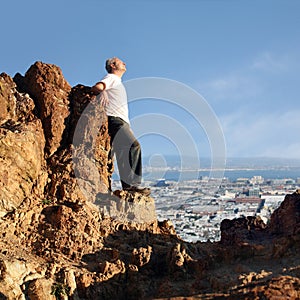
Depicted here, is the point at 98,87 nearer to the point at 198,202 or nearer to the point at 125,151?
the point at 125,151

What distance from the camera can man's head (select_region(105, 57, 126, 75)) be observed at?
414 inches

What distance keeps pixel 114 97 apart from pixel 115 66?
2.71ft

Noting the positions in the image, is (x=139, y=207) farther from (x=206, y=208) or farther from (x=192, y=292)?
(x=206, y=208)

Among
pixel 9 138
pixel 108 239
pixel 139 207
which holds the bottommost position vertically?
pixel 108 239

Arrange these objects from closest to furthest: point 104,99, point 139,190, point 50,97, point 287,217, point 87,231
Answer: point 87,231 < point 287,217 < point 50,97 < point 104,99 < point 139,190

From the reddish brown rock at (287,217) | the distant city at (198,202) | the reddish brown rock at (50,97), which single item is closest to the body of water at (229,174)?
the distant city at (198,202)

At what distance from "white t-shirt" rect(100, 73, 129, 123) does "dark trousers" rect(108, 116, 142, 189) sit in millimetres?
138

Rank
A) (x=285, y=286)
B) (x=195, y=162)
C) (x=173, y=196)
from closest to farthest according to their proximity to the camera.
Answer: (x=285, y=286) → (x=195, y=162) → (x=173, y=196)

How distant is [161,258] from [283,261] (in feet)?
7.09

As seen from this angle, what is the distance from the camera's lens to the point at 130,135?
10.2 meters

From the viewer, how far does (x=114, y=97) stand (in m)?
10.2

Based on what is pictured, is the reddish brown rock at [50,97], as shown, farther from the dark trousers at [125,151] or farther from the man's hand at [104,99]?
the dark trousers at [125,151]

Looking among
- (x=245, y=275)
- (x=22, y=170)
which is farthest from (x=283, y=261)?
(x=22, y=170)

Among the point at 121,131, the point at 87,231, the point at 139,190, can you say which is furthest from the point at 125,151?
the point at 87,231
